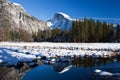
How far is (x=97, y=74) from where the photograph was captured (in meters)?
18.0

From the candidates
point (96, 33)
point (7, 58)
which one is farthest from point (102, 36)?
point (7, 58)

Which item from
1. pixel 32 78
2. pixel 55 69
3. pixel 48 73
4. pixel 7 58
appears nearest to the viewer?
pixel 32 78

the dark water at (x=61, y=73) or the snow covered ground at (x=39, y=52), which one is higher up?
the snow covered ground at (x=39, y=52)

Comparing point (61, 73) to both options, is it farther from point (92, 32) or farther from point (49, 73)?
point (92, 32)

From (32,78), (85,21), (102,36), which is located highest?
(85,21)

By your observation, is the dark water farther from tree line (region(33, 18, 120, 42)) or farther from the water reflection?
tree line (region(33, 18, 120, 42))

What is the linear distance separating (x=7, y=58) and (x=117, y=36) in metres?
72.0

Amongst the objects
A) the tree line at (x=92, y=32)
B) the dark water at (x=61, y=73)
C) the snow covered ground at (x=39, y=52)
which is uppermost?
the tree line at (x=92, y=32)

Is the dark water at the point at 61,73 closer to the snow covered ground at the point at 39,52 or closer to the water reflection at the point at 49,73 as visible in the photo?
the water reflection at the point at 49,73

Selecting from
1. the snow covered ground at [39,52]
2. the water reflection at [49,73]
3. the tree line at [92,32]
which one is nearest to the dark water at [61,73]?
the water reflection at [49,73]

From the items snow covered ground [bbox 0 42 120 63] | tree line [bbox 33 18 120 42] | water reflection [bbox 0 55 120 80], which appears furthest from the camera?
tree line [bbox 33 18 120 42]

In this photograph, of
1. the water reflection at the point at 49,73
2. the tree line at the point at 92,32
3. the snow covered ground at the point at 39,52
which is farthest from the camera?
the tree line at the point at 92,32

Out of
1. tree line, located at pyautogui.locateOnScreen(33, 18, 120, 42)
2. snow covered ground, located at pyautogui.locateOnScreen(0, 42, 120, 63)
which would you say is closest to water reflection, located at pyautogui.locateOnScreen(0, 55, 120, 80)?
snow covered ground, located at pyautogui.locateOnScreen(0, 42, 120, 63)

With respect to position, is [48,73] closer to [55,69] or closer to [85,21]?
[55,69]
